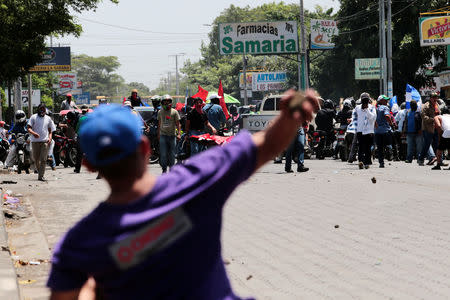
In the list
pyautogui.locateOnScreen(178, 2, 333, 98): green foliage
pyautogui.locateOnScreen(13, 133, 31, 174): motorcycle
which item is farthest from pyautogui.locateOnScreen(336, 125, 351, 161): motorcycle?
pyautogui.locateOnScreen(178, 2, 333, 98): green foliage

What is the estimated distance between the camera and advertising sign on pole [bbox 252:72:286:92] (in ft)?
306

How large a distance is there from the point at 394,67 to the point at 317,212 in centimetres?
3853

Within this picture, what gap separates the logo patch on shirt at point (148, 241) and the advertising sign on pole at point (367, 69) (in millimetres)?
44340

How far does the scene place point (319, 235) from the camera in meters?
9.30

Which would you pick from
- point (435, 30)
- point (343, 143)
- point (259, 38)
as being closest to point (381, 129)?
point (343, 143)

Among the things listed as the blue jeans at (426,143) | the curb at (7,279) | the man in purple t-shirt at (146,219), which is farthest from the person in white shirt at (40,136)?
the man in purple t-shirt at (146,219)

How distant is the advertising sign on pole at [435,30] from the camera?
3484cm

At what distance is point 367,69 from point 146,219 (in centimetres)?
4511

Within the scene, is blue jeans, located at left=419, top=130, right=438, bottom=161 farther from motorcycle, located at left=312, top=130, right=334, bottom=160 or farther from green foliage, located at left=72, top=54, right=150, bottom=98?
green foliage, located at left=72, top=54, right=150, bottom=98

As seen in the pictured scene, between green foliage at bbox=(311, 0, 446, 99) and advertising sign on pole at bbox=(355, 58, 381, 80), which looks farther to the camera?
green foliage at bbox=(311, 0, 446, 99)

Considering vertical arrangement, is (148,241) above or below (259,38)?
below

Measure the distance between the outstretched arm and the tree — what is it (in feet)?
71.9

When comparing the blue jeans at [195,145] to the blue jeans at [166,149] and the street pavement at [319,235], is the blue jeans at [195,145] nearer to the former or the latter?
the blue jeans at [166,149]

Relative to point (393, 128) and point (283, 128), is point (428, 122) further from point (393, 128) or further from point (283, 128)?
point (283, 128)
